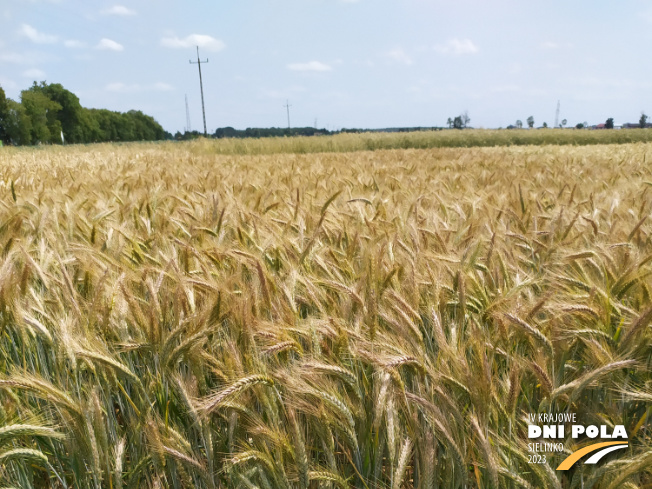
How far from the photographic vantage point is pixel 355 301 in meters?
1.33

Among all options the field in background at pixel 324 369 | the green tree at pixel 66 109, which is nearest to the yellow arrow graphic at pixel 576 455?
the field in background at pixel 324 369

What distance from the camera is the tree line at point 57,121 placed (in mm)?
56438

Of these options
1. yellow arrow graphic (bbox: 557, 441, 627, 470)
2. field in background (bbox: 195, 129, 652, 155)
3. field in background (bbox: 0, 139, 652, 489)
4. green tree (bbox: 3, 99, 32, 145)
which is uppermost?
green tree (bbox: 3, 99, 32, 145)

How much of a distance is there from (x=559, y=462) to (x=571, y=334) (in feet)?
1.06

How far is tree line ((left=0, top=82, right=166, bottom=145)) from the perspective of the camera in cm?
5644

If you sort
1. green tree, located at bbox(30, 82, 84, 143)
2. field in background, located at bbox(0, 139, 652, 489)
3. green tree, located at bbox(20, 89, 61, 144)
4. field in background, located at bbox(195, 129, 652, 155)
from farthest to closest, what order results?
green tree, located at bbox(30, 82, 84, 143), green tree, located at bbox(20, 89, 61, 144), field in background, located at bbox(195, 129, 652, 155), field in background, located at bbox(0, 139, 652, 489)

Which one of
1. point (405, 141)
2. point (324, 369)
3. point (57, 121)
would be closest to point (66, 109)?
point (57, 121)

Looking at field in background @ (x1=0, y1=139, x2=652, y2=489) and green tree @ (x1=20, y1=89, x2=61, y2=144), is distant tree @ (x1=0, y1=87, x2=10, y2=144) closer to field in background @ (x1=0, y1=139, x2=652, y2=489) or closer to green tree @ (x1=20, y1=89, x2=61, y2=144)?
green tree @ (x1=20, y1=89, x2=61, y2=144)

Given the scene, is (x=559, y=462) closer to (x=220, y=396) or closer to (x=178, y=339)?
(x=220, y=396)

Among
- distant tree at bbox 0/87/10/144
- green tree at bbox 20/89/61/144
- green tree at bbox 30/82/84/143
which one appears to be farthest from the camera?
green tree at bbox 30/82/84/143

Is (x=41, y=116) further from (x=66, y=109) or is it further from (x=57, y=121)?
(x=66, y=109)

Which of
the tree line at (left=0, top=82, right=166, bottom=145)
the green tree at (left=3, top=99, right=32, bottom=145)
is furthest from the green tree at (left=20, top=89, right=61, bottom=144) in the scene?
the green tree at (left=3, top=99, right=32, bottom=145)

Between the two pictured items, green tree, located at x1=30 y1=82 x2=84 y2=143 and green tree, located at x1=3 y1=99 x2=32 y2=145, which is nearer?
green tree, located at x1=3 y1=99 x2=32 y2=145

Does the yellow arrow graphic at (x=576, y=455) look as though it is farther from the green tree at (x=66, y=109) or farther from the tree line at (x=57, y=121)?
the green tree at (x=66, y=109)
